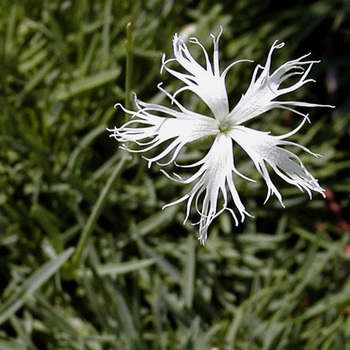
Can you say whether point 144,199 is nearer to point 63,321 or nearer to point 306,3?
point 63,321

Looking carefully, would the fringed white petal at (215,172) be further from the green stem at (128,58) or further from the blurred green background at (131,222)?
the blurred green background at (131,222)

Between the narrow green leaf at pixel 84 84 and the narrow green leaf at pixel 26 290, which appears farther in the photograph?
the narrow green leaf at pixel 84 84

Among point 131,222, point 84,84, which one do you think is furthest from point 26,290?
point 84,84

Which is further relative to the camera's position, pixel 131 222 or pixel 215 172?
pixel 131 222

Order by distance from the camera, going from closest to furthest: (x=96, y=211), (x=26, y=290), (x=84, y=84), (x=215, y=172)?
(x=215, y=172), (x=96, y=211), (x=26, y=290), (x=84, y=84)

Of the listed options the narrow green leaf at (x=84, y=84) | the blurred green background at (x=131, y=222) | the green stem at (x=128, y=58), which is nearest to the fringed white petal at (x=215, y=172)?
the green stem at (x=128, y=58)

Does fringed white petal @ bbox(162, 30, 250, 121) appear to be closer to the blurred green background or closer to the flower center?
the flower center

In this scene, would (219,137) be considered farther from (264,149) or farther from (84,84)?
(84,84)

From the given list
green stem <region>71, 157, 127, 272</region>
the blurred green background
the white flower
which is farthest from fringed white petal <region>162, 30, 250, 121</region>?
the blurred green background
